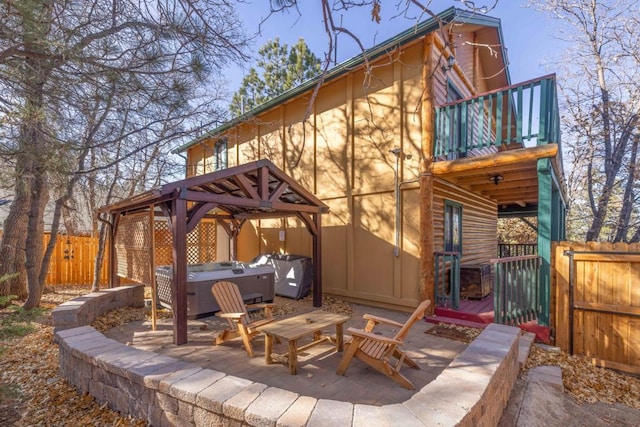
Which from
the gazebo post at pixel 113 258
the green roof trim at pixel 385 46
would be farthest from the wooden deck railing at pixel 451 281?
the gazebo post at pixel 113 258

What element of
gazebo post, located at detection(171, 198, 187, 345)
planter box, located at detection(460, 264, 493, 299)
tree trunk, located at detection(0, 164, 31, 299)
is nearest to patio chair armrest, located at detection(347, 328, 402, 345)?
gazebo post, located at detection(171, 198, 187, 345)

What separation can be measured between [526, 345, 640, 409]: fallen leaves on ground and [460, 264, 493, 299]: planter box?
214 cm

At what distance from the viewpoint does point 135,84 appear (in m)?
3.93

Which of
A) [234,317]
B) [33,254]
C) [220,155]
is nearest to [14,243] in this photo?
[33,254]

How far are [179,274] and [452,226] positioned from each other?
18.8 feet

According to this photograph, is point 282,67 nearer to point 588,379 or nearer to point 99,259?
point 99,259

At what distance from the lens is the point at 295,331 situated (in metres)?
3.64

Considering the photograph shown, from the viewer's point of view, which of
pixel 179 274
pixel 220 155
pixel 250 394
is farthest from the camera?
pixel 220 155

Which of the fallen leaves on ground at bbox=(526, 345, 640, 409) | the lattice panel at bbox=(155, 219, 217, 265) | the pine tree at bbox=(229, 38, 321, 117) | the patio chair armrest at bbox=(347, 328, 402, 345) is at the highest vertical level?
the pine tree at bbox=(229, 38, 321, 117)

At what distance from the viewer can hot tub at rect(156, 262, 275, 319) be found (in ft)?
18.9

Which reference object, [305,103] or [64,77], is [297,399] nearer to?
[64,77]

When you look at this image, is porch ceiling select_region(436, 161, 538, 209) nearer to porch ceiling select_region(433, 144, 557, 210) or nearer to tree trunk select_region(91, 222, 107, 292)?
porch ceiling select_region(433, 144, 557, 210)

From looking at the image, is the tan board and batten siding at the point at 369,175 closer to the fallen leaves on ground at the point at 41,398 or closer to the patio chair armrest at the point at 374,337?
the patio chair armrest at the point at 374,337

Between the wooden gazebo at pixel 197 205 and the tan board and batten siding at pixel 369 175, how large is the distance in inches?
36.0
